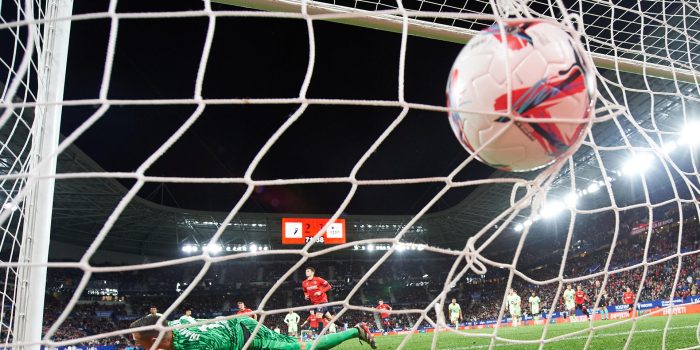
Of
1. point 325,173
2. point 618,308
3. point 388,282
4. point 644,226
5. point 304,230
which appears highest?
point 325,173

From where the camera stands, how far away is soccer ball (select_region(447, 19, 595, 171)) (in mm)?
1663

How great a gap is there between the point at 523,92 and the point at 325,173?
925 inches

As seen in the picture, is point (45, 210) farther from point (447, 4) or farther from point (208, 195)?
point (208, 195)

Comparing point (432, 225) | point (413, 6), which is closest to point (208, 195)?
point (432, 225)

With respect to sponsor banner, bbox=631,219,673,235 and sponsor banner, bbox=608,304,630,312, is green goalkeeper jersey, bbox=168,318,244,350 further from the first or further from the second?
sponsor banner, bbox=631,219,673,235

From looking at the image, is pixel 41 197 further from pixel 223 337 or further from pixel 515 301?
pixel 515 301

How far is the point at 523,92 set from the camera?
165 centimetres

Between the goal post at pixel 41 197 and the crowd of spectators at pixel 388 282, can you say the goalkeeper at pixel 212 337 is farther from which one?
the crowd of spectators at pixel 388 282

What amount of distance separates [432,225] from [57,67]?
27909 millimetres

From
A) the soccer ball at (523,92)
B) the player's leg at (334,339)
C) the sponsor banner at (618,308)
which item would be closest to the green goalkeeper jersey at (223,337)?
the player's leg at (334,339)

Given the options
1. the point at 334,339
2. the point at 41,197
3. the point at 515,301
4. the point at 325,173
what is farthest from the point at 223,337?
the point at 325,173

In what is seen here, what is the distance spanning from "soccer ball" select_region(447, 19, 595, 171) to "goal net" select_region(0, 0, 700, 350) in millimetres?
110

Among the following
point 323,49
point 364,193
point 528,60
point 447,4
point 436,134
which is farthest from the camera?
point 364,193

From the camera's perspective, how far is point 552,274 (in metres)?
28.2
